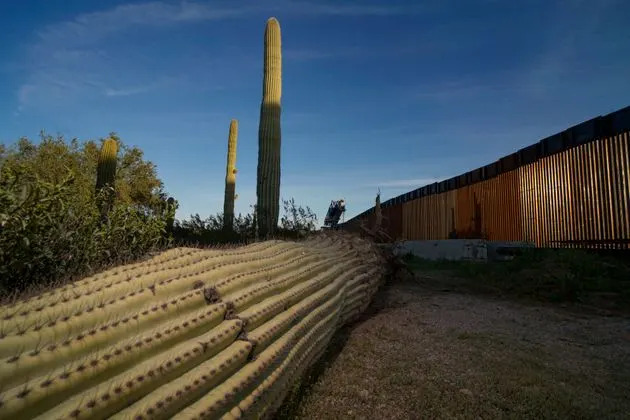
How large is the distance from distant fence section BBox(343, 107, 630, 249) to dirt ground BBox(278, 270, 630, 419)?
14.0 ft

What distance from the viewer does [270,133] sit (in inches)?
334

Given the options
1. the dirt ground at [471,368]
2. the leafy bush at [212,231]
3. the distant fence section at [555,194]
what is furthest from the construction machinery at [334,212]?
the dirt ground at [471,368]

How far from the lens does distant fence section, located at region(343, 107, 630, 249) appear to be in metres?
6.96

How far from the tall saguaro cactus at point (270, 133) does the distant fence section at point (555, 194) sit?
1.95 metres

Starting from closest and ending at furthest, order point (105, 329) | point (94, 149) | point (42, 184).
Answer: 1. point (105, 329)
2. point (42, 184)
3. point (94, 149)

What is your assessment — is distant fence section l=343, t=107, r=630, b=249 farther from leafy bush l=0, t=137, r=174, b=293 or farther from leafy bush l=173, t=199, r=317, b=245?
leafy bush l=0, t=137, r=174, b=293

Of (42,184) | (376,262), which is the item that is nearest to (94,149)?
(376,262)

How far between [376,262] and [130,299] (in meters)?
3.83

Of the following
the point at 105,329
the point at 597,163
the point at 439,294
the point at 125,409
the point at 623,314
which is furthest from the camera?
the point at 597,163

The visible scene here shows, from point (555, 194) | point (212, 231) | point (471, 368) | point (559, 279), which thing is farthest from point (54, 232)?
point (555, 194)

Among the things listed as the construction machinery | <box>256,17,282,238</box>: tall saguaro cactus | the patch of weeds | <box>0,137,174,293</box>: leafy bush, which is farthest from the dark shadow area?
the construction machinery

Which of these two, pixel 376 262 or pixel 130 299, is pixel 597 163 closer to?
pixel 376 262

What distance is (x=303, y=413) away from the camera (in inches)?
70.7

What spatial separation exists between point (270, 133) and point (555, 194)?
6.39 metres
